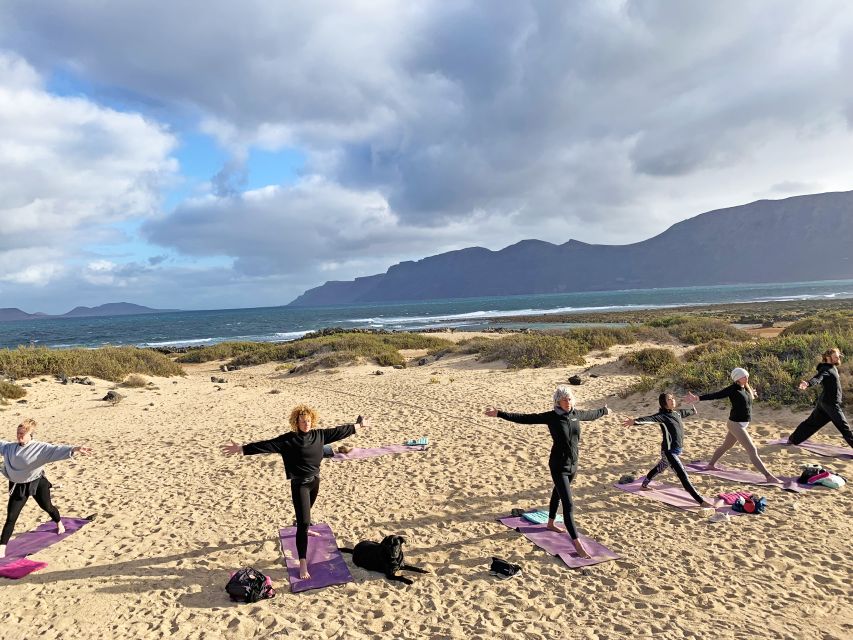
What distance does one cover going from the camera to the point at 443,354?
2728cm

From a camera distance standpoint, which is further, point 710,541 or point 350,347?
point 350,347

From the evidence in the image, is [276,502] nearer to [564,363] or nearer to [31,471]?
[31,471]

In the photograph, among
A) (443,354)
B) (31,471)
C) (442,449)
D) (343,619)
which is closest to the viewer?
(343,619)

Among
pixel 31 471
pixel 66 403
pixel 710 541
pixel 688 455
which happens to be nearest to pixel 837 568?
pixel 710 541

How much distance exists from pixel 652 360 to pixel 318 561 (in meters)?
16.3

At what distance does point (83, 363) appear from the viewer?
2069cm

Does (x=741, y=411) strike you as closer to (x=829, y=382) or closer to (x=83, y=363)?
(x=829, y=382)

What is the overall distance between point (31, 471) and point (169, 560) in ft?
6.59

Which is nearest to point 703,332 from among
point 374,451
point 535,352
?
point 535,352

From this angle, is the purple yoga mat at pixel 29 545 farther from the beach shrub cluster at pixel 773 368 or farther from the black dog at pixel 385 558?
the beach shrub cluster at pixel 773 368

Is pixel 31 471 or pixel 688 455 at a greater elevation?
pixel 31 471

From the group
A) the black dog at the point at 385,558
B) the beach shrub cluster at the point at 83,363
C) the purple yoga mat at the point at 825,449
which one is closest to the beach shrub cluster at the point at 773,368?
the purple yoga mat at the point at 825,449

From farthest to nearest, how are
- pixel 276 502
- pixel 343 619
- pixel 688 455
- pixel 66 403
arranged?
pixel 66 403 → pixel 688 455 → pixel 276 502 → pixel 343 619

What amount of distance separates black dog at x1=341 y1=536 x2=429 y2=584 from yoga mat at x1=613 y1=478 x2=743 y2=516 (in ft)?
12.9
